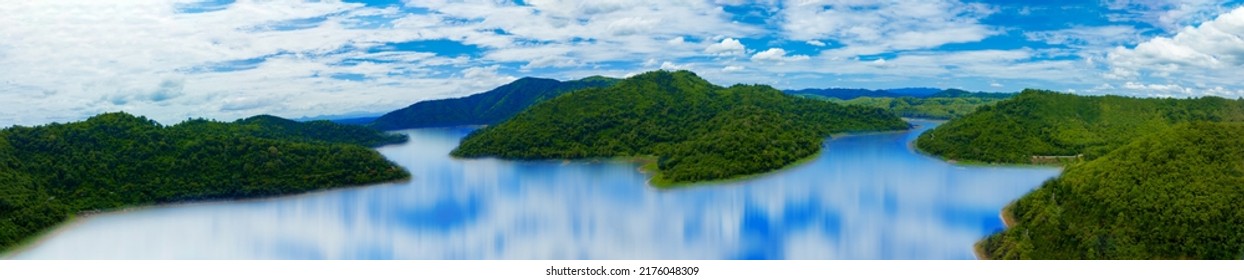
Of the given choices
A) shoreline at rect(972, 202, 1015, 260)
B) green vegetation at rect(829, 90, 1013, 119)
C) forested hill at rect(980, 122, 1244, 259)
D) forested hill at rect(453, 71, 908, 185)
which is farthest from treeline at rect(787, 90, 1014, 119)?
forested hill at rect(980, 122, 1244, 259)

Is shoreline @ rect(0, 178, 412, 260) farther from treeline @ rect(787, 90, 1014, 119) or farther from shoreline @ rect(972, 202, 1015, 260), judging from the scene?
treeline @ rect(787, 90, 1014, 119)

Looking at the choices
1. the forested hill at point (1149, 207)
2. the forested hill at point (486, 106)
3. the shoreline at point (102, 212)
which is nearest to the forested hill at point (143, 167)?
the shoreline at point (102, 212)

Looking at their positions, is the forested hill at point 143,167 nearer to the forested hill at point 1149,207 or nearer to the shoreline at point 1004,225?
the shoreline at point 1004,225

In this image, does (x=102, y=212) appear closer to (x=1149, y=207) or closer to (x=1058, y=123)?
(x=1149, y=207)

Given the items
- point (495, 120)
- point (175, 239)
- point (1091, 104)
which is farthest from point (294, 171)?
point (495, 120)

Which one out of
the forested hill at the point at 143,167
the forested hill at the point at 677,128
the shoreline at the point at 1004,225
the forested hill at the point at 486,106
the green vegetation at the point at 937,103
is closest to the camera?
the shoreline at the point at 1004,225
